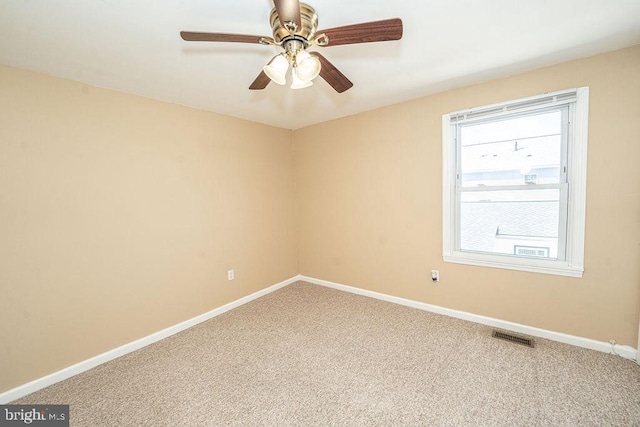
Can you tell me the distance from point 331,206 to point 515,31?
2472 mm

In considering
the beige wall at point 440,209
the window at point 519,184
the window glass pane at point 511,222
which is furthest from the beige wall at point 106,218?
the window glass pane at point 511,222

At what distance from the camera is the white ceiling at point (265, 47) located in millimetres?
1415

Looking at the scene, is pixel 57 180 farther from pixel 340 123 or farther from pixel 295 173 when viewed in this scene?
pixel 340 123

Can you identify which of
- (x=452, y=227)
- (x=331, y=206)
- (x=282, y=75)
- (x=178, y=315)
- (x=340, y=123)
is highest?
(x=340, y=123)

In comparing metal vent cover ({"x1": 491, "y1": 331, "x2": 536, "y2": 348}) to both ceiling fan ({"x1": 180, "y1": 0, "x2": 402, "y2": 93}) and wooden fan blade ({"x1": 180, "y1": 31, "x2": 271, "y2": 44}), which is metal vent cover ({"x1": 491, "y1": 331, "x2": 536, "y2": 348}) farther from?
wooden fan blade ({"x1": 180, "y1": 31, "x2": 271, "y2": 44})

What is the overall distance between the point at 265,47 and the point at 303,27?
561mm

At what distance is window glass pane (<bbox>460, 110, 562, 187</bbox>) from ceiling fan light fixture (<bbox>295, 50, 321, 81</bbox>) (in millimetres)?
1965

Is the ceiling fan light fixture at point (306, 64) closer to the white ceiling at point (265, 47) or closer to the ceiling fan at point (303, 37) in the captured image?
the ceiling fan at point (303, 37)

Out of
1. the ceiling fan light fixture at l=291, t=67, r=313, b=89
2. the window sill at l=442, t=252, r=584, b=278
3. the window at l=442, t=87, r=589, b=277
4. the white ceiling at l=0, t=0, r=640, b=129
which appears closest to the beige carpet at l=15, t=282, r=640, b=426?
the window sill at l=442, t=252, r=584, b=278

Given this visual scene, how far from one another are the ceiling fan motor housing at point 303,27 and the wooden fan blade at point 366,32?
3.8 inches

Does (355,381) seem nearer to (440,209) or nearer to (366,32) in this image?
(440,209)

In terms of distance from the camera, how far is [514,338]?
2.31m

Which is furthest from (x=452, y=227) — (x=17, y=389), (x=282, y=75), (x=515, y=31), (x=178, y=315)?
(x=17, y=389)

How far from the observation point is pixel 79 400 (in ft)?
5.86
